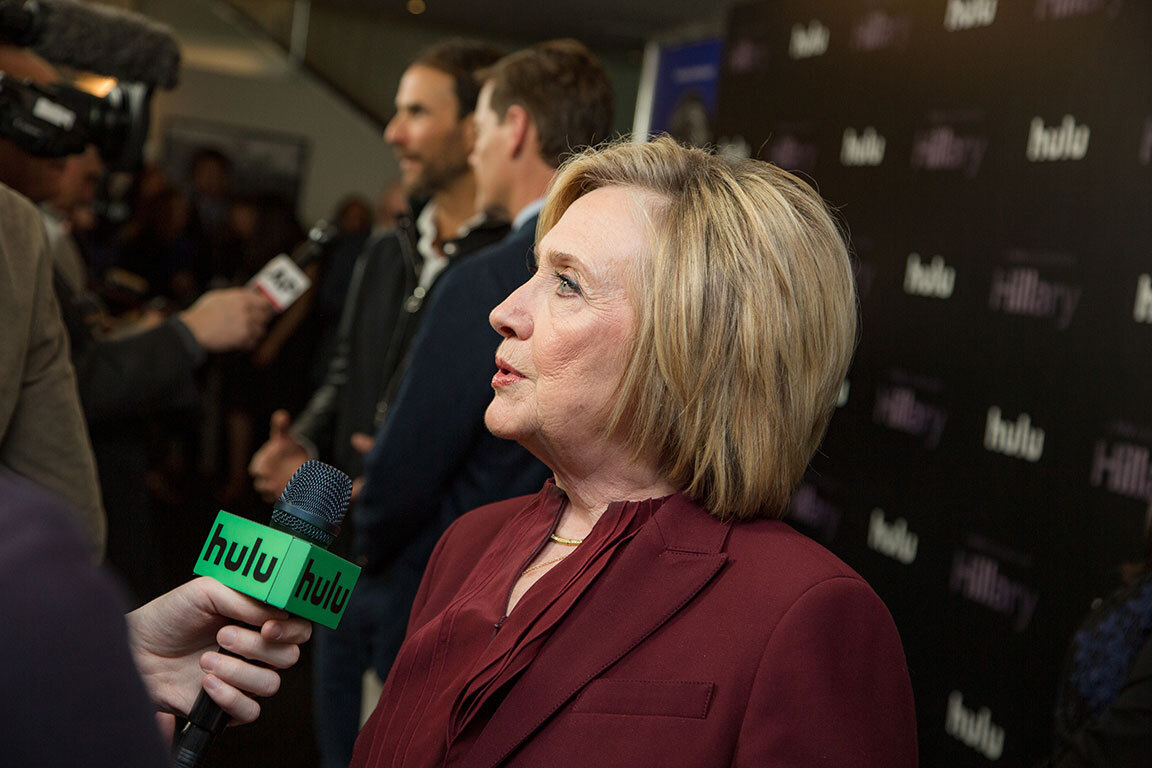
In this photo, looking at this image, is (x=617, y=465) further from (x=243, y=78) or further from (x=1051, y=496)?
(x=243, y=78)

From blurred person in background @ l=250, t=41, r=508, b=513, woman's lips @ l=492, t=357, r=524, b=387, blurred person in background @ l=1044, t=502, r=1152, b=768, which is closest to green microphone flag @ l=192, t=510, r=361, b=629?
woman's lips @ l=492, t=357, r=524, b=387

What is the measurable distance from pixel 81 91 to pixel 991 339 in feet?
7.32

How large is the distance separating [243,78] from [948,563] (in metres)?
9.28

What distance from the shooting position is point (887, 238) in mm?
3400

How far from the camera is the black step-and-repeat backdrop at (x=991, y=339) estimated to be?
2.56 metres

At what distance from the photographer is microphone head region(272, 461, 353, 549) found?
1081mm

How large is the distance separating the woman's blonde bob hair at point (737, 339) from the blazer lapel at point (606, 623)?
0.09 m

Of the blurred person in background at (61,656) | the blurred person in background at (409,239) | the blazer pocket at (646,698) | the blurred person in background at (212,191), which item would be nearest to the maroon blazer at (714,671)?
the blazer pocket at (646,698)

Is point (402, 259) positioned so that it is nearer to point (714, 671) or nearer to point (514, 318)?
point (514, 318)

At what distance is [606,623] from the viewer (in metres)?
1.19

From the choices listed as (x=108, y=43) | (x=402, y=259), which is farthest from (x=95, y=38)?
(x=402, y=259)

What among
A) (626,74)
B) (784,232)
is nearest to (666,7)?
(626,74)

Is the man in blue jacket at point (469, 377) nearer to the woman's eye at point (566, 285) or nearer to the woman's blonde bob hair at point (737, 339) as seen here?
the woman's eye at point (566, 285)

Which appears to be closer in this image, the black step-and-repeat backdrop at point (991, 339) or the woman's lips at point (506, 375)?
the woman's lips at point (506, 375)
